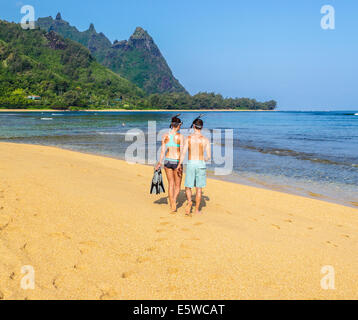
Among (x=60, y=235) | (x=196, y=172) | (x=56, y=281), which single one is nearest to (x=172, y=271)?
(x=56, y=281)

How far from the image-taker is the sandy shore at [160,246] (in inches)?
131

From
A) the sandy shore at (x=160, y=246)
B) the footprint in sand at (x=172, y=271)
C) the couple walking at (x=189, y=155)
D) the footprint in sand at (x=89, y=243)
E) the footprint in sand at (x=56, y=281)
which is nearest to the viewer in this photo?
the footprint in sand at (x=56, y=281)

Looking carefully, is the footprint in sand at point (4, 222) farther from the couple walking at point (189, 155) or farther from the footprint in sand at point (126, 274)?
the couple walking at point (189, 155)

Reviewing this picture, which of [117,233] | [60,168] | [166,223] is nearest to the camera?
[117,233]

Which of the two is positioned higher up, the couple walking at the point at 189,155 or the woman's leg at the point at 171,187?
the couple walking at the point at 189,155

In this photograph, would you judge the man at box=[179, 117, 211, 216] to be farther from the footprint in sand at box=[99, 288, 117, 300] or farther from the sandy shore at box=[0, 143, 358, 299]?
the footprint in sand at box=[99, 288, 117, 300]

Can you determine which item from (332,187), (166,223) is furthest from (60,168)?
(332,187)

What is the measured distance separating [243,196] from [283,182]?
3.25m

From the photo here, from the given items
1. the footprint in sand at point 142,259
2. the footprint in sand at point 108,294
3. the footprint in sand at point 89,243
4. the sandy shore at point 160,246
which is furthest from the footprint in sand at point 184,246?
the footprint in sand at point 108,294

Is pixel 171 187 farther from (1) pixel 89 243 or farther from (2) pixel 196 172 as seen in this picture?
(1) pixel 89 243

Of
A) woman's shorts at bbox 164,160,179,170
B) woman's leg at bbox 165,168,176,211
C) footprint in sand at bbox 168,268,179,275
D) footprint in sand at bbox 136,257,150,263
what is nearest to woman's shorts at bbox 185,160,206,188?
woman's shorts at bbox 164,160,179,170

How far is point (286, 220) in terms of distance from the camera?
249 inches
